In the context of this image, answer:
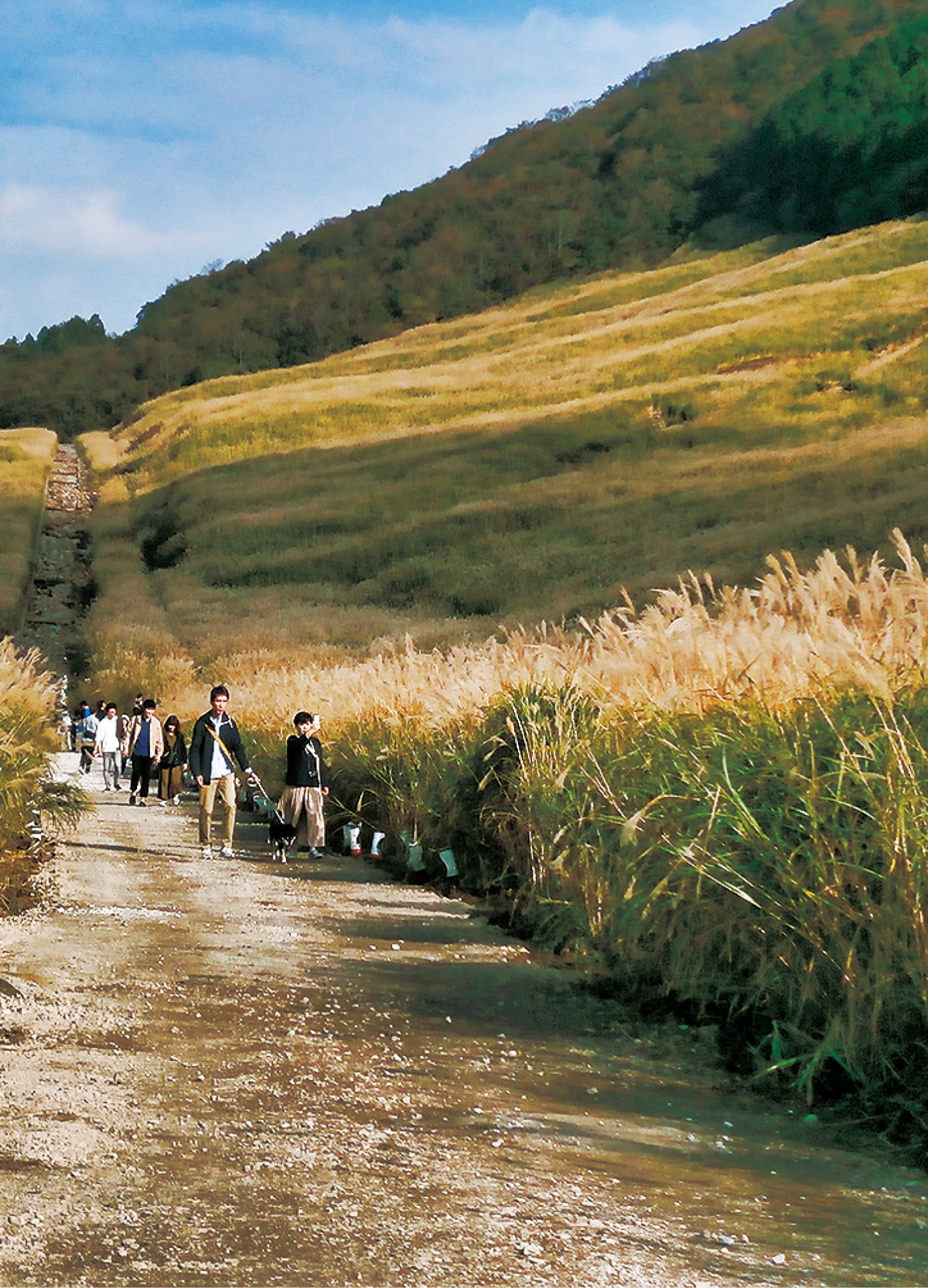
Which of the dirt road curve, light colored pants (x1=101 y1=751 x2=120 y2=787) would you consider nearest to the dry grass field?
the dirt road curve

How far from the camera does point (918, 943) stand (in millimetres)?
5680

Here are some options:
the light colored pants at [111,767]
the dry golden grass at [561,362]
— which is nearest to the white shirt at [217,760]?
the light colored pants at [111,767]

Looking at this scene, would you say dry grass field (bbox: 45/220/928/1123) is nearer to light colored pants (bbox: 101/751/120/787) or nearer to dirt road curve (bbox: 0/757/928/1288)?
dirt road curve (bbox: 0/757/928/1288)

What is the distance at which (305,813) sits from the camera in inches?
608

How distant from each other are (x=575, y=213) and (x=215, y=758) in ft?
502

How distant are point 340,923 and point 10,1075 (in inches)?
185

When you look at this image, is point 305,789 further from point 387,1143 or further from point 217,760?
point 387,1143

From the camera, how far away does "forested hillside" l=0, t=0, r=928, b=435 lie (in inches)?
5202

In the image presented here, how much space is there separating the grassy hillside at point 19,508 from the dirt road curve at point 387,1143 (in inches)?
1660

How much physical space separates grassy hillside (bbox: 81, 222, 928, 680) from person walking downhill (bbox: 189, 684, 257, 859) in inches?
884

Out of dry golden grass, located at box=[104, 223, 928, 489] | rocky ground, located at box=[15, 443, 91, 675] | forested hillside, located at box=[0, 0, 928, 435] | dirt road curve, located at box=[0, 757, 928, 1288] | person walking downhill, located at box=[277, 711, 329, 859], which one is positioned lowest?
dirt road curve, located at box=[0, 757, 928, 1288]

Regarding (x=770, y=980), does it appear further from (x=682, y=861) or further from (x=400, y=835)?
(x=400, y=835)

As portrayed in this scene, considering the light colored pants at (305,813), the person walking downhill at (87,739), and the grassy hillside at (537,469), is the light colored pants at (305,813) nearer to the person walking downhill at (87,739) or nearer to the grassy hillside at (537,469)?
the person walking downhill at (87,739)

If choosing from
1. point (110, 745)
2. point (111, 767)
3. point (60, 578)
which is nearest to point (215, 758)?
point (110, 745)
